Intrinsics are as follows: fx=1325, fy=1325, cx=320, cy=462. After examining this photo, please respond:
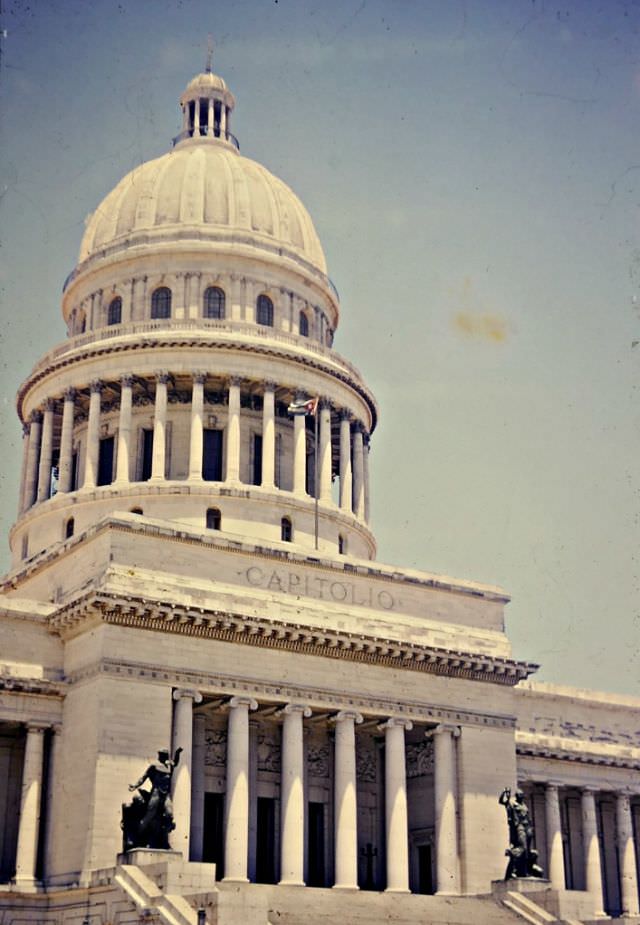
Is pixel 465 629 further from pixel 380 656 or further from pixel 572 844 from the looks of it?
pixel 572 844

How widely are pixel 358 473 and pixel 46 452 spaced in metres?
15.0

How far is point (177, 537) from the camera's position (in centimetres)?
4719

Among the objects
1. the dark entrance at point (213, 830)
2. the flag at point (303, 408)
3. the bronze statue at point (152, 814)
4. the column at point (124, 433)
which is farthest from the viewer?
the column at point (124, 433)

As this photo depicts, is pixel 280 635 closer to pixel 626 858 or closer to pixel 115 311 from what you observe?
pixel 626 858

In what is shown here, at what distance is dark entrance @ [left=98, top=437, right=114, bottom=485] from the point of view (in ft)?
198

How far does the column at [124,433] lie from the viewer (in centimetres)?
5822

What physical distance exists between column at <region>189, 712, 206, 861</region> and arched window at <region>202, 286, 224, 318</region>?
23245 mm

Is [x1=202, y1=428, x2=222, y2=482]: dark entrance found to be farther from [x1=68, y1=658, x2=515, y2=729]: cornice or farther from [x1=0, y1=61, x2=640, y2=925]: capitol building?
[x1=68, y1=658, x2=515, y2=729]: cornice

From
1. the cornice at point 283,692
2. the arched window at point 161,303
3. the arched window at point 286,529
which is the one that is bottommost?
the cornice at point 283,692

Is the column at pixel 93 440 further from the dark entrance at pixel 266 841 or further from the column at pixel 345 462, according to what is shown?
the dark entrance at pixel 266 841

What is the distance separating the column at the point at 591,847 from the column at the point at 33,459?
28.5 metres

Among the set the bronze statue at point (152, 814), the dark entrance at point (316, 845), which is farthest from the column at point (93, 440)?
the bronze statue at point (152, 814)

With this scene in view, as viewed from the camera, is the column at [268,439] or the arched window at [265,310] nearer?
the column at [268,439]

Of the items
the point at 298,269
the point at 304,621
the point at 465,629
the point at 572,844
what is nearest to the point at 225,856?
the point at 304,621
